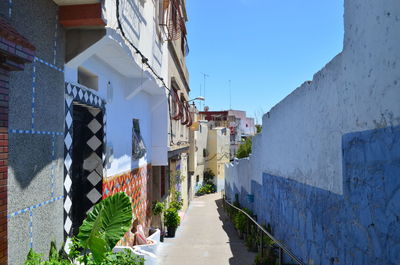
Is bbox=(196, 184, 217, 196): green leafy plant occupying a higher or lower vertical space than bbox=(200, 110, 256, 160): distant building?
lower

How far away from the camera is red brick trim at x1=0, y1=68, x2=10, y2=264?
3.17 metres

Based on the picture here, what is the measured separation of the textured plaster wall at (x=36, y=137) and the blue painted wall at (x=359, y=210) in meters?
3.64

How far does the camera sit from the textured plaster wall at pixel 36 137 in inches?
137

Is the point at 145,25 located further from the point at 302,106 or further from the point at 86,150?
the point at 302,106

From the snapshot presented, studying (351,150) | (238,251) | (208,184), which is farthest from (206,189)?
(351,150)

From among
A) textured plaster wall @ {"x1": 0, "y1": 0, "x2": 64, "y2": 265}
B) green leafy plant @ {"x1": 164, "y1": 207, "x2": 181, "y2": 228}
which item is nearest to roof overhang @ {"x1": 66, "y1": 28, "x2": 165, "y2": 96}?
textured plaster wall @ {"x1": 0, "y1": 0, "x2": 64, "y2": 265}

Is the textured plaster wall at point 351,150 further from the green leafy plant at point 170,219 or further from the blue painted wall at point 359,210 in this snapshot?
the green leafy plant at point 170,219

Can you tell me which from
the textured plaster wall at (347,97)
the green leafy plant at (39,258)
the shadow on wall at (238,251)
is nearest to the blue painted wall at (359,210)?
the textured plaster wall at (347,97)

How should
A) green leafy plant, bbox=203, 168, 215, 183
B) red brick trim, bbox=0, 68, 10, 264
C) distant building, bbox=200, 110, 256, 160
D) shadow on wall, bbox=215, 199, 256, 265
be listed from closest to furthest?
red brick trim, bbox=0, 68, 10, 264
shadow on wall, bbox=215, 199, 256, 265
green leafy plant, bbox=203, 168, 215, 183
distant building, bbox=200, 110, 256, 160

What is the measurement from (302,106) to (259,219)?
5.73 meters

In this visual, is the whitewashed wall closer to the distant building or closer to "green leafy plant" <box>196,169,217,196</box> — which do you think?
"green leafy plant" <box>196,169,217,196</box>

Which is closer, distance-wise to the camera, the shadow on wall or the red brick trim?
the red brick trim

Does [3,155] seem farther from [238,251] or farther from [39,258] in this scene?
[238,251]

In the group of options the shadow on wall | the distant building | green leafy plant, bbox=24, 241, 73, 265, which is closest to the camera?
green leafy plant, bbox=24, 241, 73, 265
